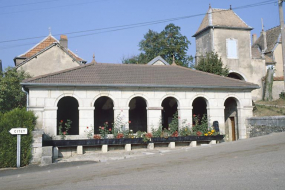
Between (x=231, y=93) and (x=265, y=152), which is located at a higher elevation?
(x=231, y=93)

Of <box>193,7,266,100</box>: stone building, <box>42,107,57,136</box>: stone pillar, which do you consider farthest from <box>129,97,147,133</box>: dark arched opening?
<box>193,7,266,100</box>: stone building

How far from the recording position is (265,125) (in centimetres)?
1549

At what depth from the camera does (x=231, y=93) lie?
17.3 meters

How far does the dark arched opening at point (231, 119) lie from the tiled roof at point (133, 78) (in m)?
1.45

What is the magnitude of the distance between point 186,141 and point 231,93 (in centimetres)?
404

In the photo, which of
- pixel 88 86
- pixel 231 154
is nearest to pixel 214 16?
pixel 88 86

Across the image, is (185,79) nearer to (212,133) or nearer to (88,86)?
(212,133)

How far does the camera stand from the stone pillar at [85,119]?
15.3m

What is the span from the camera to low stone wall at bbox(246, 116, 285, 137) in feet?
47.0

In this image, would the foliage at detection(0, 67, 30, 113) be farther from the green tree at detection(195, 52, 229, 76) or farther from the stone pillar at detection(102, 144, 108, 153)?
the green tree at detection(195, 52, 229, 76)

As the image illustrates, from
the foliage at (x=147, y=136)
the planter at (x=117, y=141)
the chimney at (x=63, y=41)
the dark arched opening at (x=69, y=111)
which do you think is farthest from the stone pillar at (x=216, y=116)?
the chimney at (x=63, y=41)

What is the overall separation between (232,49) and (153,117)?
1768cm

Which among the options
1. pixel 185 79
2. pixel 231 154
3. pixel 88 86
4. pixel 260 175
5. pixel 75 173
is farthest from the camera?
pixel 185 79

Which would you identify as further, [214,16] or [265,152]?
[214,16]
